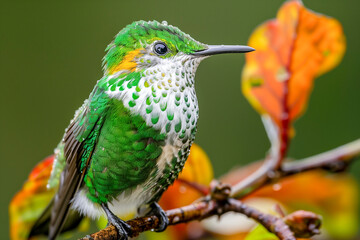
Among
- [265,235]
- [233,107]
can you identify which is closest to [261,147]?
[233,107]

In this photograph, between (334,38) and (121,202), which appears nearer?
(121,202)

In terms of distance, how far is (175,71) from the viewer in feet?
1.34

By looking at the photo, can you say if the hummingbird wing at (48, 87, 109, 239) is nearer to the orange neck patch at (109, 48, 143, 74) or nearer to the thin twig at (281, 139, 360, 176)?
the orange neck patch at (109, 48, 143, 74)

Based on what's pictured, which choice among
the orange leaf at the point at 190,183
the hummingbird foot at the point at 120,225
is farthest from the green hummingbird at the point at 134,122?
the orange leaf at the point at 190,183

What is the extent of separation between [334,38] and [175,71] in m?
0.29

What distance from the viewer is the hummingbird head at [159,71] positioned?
0.41m

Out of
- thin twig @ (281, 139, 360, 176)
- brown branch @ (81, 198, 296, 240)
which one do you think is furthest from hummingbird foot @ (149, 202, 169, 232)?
thin twig @ (281, 139, 360, 176)

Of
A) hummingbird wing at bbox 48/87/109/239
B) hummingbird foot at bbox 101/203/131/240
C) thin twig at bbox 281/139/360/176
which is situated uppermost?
hummingbird wing at bbox 48/87/109/239

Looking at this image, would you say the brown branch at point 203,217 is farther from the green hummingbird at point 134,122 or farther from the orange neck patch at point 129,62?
the orange neck patch at point 129,62

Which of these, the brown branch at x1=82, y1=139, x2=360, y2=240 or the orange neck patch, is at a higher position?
the orange neck patch

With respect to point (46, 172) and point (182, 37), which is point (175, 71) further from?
point (46, 172)

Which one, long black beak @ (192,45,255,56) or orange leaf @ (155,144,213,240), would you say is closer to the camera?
long black beak @ (192,45,255,56)

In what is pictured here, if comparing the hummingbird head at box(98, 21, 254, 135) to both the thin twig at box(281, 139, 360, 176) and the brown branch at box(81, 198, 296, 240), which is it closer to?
the brown branch at box(81, 198, 296, 240)

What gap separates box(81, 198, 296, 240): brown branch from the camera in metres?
0.45
